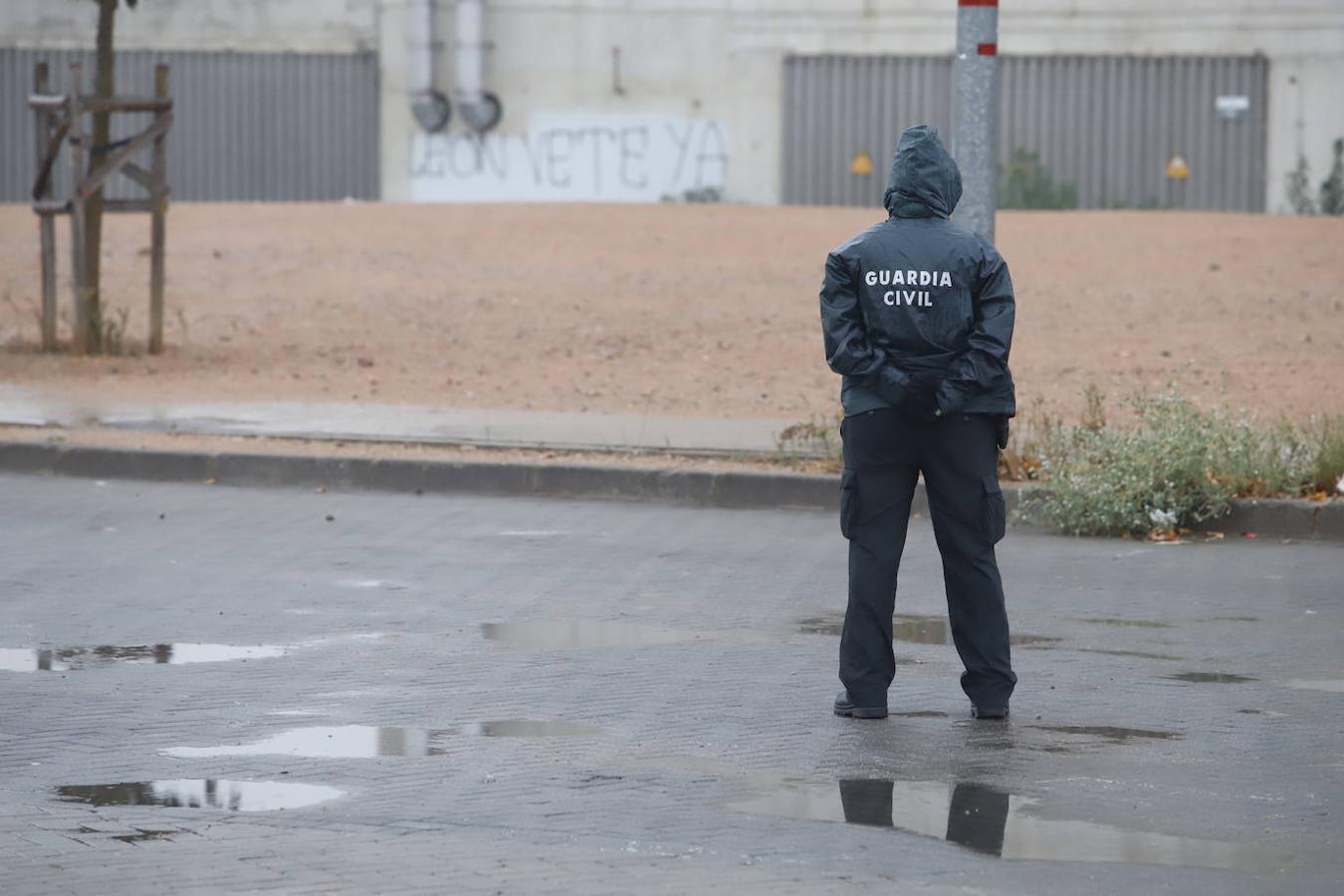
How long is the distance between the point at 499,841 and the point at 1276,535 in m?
6.74

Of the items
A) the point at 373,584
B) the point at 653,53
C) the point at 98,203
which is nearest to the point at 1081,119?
the point at 653,53

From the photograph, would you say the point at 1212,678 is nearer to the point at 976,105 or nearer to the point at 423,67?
the point at 976,105

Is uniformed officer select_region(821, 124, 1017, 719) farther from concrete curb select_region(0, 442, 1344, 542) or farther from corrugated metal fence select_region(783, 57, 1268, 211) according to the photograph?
corrugated metal fence select_region(783, 57, 1268, 211)

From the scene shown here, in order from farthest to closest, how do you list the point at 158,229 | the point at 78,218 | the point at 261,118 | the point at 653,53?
the point at 261,118, the point at 653,53, the point at 158,229, the point at 78,218

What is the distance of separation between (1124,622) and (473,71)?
2606cm

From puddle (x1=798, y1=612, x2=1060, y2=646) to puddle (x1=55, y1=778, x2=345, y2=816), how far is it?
9.97ft

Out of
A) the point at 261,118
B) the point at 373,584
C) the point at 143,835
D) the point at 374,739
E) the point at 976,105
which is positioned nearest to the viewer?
the point at 143,835

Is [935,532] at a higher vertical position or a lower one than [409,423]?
higher

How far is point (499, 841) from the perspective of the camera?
18.3ft

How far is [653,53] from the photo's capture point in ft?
111

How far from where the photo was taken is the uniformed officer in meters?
7.00

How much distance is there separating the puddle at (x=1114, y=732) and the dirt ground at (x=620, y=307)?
6.45 metres

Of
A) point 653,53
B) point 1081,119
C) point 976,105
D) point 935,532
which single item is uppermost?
point 653,53

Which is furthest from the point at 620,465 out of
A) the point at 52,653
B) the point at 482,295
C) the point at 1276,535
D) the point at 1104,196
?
the point at 1104,196
